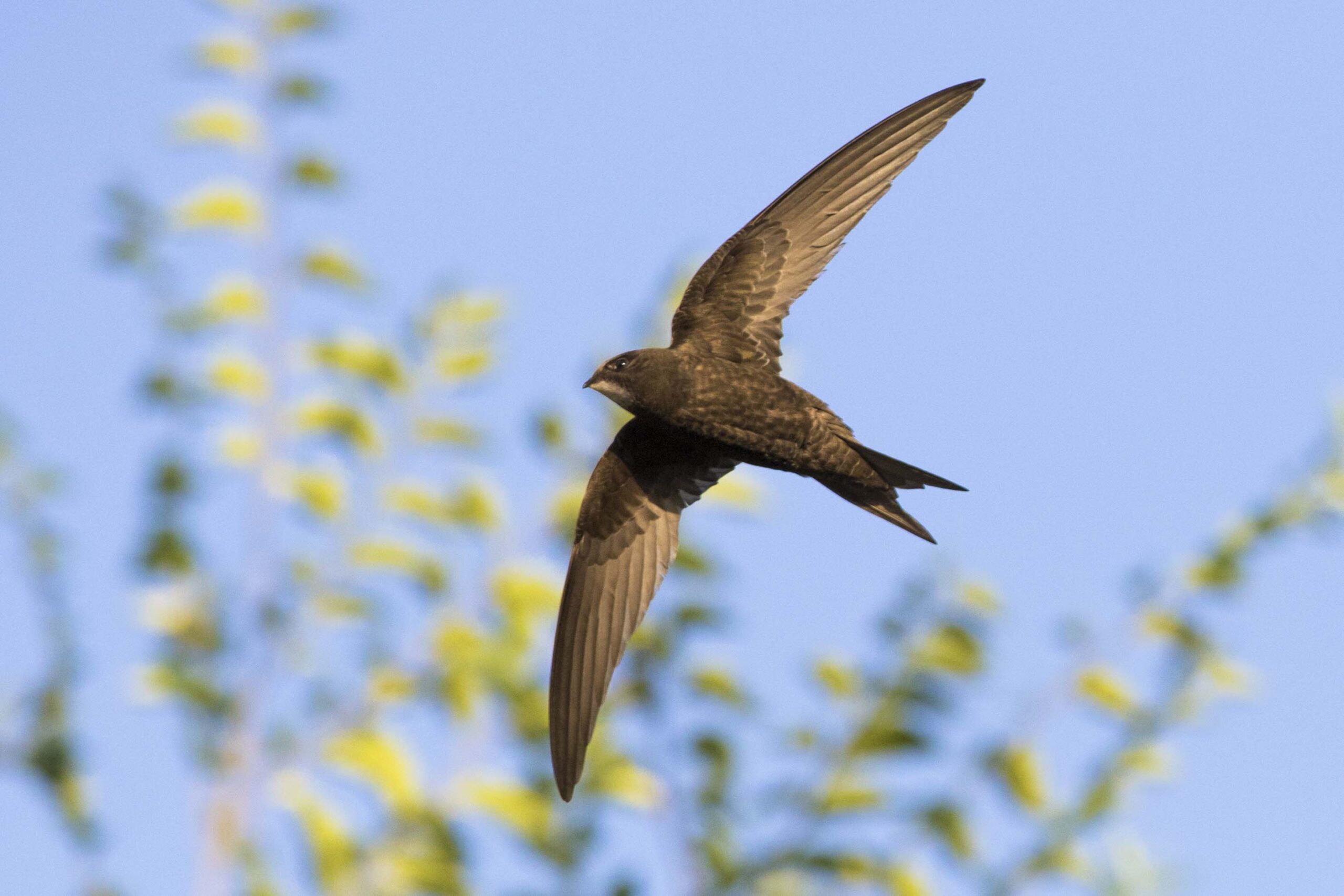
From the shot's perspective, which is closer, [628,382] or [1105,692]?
[628,382]

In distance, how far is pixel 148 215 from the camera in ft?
16.2

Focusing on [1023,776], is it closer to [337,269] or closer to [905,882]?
[905,882]

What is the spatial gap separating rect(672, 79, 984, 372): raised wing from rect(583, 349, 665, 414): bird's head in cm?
30

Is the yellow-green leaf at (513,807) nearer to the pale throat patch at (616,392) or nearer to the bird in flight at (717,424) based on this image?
the bird in flight at (717,424)

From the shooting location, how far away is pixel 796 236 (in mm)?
4258

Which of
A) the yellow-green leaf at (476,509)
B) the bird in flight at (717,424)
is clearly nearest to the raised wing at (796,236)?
the bird in flight at (717,424)

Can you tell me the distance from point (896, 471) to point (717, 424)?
0.43 metres

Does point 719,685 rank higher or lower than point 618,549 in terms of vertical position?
lower

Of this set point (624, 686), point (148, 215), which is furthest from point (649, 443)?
point (148, 215)

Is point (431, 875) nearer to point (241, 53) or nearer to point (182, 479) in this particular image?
point (182, 479)

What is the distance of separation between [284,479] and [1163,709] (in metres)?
2.86

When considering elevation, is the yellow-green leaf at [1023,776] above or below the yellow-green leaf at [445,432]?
below

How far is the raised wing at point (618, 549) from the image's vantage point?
4.29 m

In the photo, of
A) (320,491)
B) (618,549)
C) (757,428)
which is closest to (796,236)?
(757,428)
